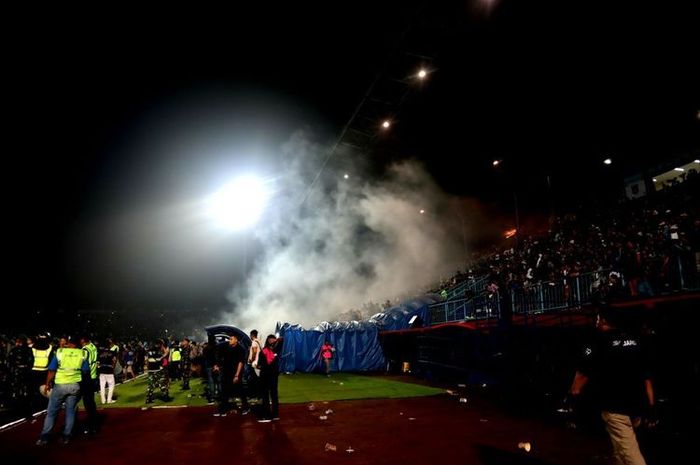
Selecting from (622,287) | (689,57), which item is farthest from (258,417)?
(689,57)

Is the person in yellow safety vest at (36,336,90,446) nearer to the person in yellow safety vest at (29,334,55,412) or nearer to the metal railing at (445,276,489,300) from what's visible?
the person in yellow safety vest at (29,334,55,412)

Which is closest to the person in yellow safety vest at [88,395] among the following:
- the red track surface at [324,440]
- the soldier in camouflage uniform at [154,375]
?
the red track surface at [324,440]

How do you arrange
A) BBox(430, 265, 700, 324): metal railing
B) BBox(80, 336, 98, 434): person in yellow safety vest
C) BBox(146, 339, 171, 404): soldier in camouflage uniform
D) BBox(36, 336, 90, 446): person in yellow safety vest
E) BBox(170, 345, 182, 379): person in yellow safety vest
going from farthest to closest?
BBox(170, 345, 182, 379): person in yellow safety vest → BBox(146, 339, 171, 404): soldier in camouflage uniform → BBox(430, 265, 700, 324): metal railing → BBox(80, 336, 98, 434): person in yellow safety vest → BBox(36, 336, 90, 446): person in yellow safety vest

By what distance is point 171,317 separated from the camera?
176 feet

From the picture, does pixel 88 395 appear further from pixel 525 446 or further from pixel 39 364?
pixel 525 446

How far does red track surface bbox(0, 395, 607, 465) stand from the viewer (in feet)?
19.6

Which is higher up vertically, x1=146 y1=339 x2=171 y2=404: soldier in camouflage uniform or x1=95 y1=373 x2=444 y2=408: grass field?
x1=146 y1=339 x2=171 y2=404: soldier in camouflage uniform

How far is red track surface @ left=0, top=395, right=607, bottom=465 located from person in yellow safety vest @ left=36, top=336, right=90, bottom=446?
32 cm

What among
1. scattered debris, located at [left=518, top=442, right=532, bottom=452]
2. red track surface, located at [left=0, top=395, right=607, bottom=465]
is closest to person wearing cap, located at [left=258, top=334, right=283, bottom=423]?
red track surface, located at [left=0, top=395, right=607, bottom=465]

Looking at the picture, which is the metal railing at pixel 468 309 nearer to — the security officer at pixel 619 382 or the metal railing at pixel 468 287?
the metal railing at pixel 468 287

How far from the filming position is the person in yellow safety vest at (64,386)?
23.2 feet

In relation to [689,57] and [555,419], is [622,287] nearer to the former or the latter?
[555,419]

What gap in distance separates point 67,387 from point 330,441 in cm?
467

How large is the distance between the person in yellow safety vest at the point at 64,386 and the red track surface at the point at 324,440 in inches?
12.7
